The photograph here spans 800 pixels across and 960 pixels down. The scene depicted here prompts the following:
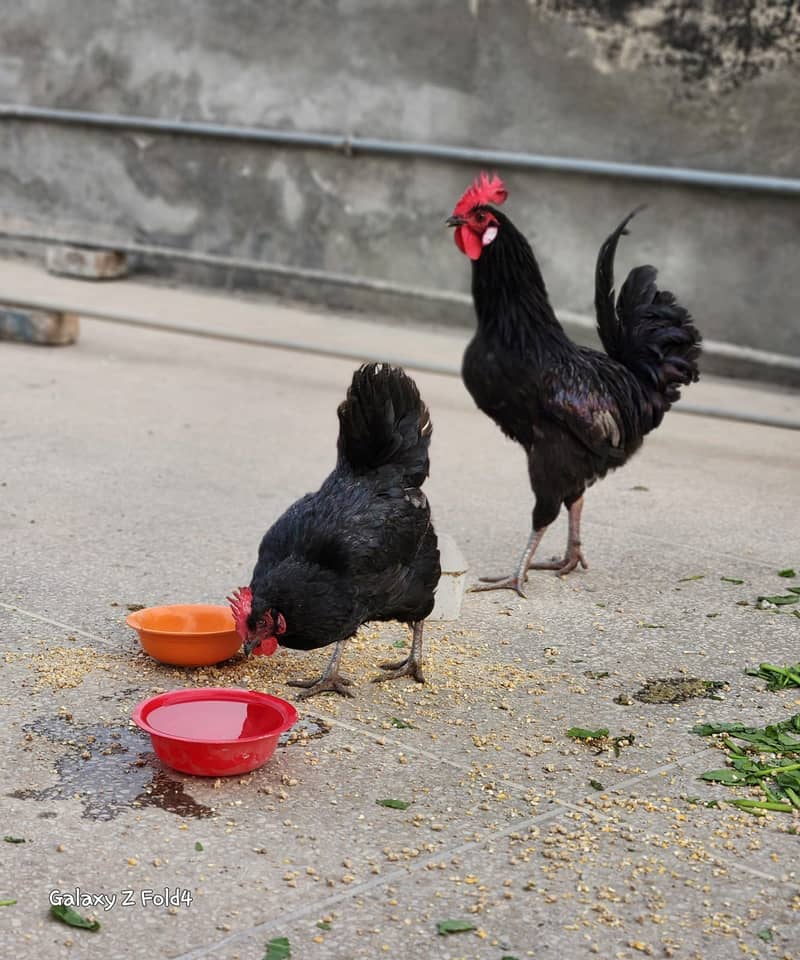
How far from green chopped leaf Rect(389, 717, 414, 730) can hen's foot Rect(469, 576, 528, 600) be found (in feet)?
4.32

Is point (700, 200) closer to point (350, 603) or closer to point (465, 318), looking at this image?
point (465, 318)

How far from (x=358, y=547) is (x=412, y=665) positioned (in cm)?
61

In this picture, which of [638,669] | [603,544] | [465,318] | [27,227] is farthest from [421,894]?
[27,227]

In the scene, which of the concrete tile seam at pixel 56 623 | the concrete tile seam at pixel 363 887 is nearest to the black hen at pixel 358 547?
the concrete tile seam at pixel 56 623

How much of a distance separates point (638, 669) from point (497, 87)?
274 inches

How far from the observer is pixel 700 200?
383 inches

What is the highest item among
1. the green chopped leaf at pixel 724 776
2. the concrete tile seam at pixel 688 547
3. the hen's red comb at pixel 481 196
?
the hen's red comb at pixel 481 196

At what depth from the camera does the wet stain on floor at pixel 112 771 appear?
3.40 metres

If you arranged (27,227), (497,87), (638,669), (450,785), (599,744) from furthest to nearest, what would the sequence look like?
(27,227) < (497,87) < (638,669) < (599,744) < (450,785)

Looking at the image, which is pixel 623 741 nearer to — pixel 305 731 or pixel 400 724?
pixel 400 724

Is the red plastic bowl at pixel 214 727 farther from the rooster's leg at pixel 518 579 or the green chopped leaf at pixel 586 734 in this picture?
the rooster's leg at pixel 518 579

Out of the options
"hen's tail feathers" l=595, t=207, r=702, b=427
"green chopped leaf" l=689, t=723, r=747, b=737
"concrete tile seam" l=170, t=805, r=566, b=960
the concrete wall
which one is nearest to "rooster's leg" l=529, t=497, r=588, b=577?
"hen's tail feathers" l=595, t=207, r=702, b=427

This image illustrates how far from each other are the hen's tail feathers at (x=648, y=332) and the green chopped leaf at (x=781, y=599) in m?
0.90

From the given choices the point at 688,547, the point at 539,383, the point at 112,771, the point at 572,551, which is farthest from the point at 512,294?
the point at 112,771
